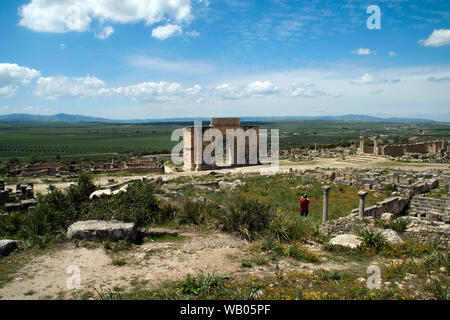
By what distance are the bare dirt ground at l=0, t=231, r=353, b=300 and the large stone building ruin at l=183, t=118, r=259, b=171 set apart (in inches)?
806

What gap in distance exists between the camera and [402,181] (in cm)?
1912

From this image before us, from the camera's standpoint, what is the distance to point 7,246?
633 centimetres

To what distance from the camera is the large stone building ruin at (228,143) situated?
2741cm

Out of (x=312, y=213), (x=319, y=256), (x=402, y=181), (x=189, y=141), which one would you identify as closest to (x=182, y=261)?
(x=319, y=256)

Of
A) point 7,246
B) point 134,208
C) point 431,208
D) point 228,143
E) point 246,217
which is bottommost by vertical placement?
point 431,208

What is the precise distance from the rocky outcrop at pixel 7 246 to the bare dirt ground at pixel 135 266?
2.37 feet

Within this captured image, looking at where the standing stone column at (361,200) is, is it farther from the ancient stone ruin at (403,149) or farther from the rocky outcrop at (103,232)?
the ancient stone ruin at (403,149)

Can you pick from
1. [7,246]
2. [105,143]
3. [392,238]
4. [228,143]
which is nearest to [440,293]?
[392,238]

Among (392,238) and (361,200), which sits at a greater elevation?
(361,200)

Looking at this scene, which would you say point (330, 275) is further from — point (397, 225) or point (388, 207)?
point (388, 207)

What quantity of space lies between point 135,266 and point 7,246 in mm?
2906

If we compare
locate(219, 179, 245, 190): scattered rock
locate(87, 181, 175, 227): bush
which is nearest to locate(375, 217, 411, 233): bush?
locate(87, 181, 175, 227): bush
